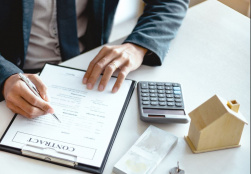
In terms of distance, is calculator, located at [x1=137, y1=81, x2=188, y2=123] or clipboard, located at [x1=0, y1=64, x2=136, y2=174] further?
calculator, located at [x1=137, y1=81, x2=188, y2=123]

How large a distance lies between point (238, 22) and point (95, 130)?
692 millimetres

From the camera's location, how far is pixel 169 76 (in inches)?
37.2

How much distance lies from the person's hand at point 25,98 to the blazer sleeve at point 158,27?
314 millimetres

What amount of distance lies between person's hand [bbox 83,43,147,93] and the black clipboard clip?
215mm

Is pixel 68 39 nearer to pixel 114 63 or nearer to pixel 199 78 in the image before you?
pixel 114 63

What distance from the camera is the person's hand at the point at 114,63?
0.88 m

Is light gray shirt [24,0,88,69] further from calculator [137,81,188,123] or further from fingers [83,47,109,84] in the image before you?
calculator [137,81,188,123]

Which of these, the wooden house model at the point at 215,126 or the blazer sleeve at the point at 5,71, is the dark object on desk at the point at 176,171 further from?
the blazer sleeve at the point at 5,71

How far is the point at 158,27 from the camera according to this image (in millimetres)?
1031

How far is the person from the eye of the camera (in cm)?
85

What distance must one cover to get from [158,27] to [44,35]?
0.43m

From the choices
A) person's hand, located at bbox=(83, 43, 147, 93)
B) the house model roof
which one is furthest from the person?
the house model roof

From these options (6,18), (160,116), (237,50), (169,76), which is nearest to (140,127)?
(160,116)

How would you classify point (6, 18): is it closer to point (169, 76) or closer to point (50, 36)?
point (50, 36)
